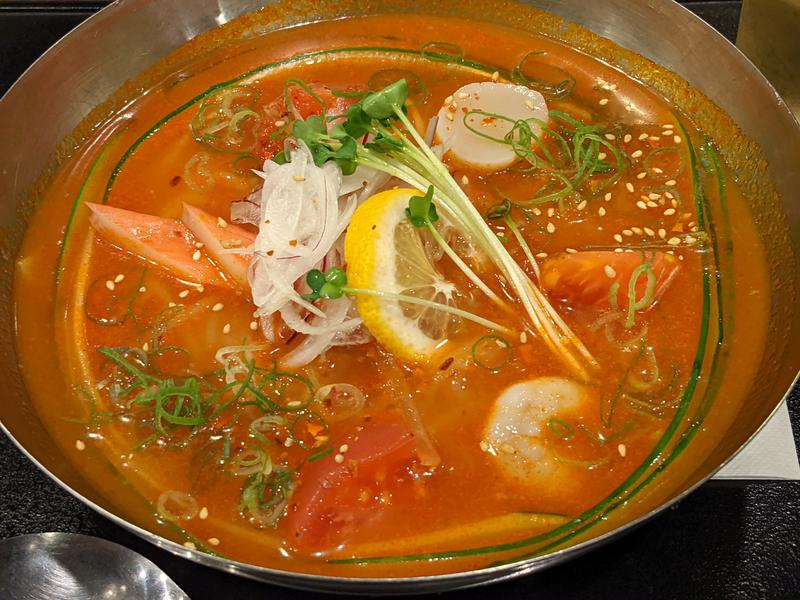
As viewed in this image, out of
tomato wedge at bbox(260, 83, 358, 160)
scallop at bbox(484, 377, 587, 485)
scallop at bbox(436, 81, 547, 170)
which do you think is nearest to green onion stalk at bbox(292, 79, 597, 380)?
scallop at bbox(484, 377, 587, 485)

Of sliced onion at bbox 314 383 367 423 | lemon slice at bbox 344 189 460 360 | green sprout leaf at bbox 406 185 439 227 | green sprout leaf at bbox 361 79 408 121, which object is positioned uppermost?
green sprout leaf at bbox 361 79 408 121

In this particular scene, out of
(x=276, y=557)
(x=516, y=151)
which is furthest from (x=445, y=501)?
(x=516, y=151)

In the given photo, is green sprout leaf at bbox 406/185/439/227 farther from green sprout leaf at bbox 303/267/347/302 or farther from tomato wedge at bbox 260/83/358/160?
tomato wedge at bbox 260/83/358/160

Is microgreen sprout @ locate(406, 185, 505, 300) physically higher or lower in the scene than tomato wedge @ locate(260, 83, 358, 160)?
lower

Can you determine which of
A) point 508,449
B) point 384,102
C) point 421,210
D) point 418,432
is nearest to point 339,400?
point 418,432

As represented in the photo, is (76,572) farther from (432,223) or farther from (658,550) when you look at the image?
(658,550)

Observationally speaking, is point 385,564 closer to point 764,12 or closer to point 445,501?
point 445,501

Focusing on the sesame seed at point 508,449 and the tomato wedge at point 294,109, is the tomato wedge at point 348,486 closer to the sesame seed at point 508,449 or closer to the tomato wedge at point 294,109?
the sesame seed at point 508,449
